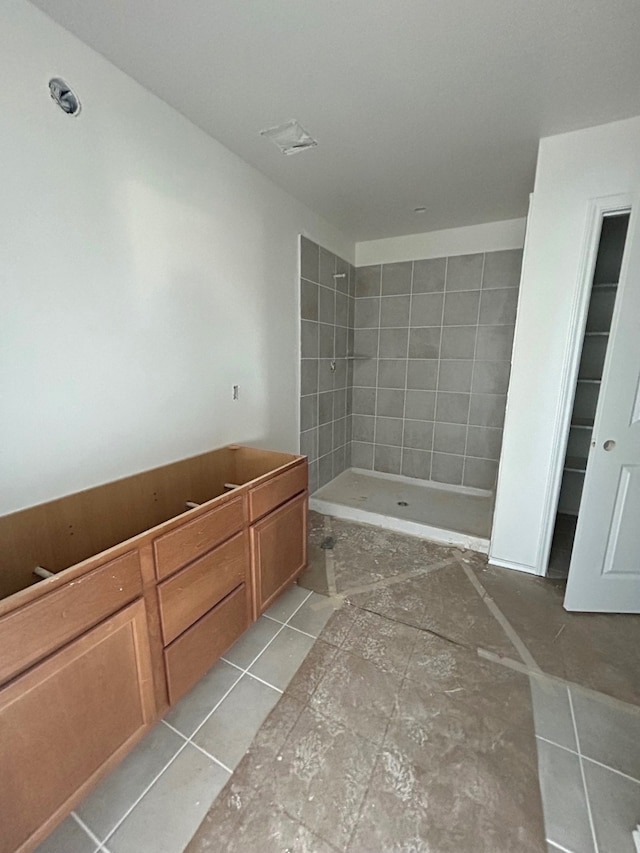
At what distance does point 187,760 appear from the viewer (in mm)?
1238

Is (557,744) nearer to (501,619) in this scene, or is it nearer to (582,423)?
(501,619)

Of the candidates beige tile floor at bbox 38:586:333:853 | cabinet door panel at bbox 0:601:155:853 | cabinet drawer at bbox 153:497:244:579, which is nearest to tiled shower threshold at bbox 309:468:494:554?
beige tile floor at bbox 38:586:333:853

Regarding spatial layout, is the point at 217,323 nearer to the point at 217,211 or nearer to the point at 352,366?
the point at 217,211

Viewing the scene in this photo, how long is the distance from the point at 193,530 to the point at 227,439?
0.96 meters

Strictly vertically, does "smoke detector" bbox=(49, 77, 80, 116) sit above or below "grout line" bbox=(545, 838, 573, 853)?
above

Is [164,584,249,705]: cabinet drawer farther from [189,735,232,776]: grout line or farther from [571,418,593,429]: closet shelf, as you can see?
[571,418,593,429]: closet shelf

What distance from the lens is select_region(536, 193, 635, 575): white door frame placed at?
1863 millimetres

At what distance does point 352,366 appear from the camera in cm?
387

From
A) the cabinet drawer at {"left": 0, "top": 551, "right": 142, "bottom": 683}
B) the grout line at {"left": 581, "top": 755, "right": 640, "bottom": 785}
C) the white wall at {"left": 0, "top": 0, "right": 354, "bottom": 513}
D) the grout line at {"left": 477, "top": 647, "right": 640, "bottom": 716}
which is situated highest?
the white wall at {"left": 0, "top": 0, "right": 354, "bottom": 513}

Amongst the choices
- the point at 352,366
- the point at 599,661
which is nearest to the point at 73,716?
the point at 599,661

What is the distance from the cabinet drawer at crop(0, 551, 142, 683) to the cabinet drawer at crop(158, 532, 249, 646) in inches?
6.0

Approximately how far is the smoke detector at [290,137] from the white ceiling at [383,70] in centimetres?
4

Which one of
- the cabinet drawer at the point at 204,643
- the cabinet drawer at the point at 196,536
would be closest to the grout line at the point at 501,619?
the cabinet drawer at the point at 204,643

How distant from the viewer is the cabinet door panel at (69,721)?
0.89 m
